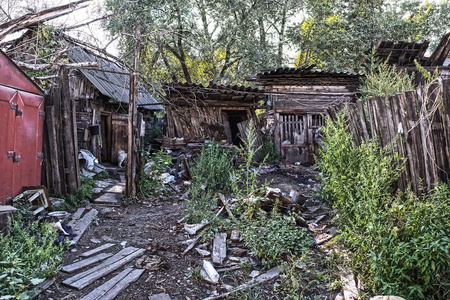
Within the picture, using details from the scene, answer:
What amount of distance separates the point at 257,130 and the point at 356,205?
9564 mm

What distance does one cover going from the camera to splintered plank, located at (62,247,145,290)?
11.1 ft

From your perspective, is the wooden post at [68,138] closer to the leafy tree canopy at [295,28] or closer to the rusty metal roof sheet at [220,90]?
the rusty metal roof sheet at [220,90]

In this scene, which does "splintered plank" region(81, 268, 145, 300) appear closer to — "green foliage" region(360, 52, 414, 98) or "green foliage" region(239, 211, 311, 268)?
"green foliage" region(239, 211, 311, 268)

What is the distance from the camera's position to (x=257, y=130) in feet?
42.5

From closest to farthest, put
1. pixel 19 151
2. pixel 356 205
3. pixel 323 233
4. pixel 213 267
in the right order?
pixel 356 205 < pixel 213 267 < pixel 323 233 < pixel 19 151

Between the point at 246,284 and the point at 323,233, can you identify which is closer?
the point at 246,284

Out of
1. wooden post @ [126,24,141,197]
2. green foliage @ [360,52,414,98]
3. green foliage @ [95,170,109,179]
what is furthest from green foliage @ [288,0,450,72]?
green foliage @ [95,170,109,179]

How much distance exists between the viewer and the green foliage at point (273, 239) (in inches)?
153

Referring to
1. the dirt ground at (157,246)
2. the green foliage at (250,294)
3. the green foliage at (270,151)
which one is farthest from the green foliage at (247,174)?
the green foliage at (270,151)

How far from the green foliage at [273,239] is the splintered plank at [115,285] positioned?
1.52 metres

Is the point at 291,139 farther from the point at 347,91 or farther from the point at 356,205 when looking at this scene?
the point at 356,205

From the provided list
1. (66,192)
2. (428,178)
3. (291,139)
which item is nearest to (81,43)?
(66,192)

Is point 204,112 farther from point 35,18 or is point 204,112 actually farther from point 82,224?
point 82,224

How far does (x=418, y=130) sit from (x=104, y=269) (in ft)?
13.4
